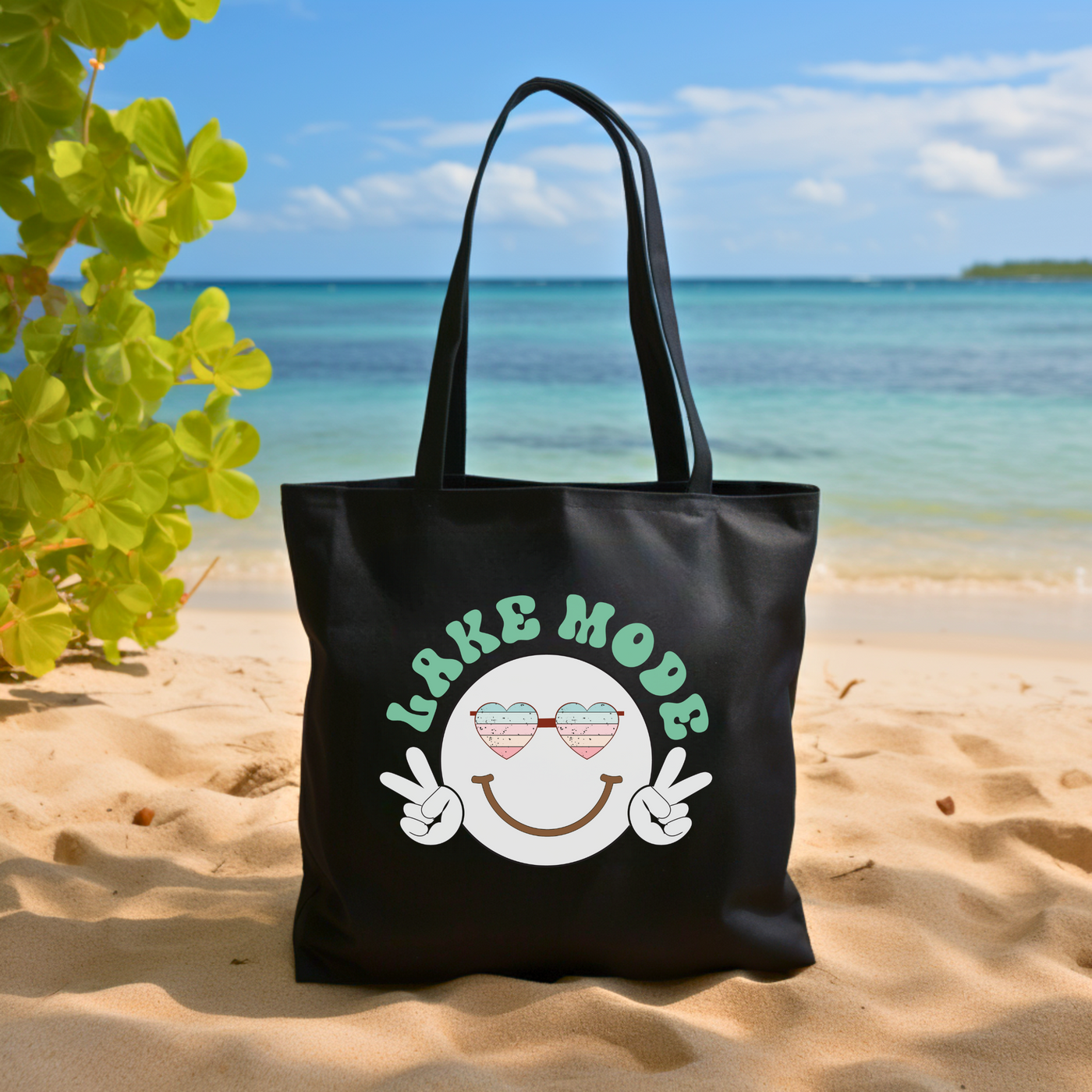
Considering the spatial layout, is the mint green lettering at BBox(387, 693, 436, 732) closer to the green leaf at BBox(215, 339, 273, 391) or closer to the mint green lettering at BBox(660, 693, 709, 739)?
the mint green lettering at BBox(660, 693, 709, 739)

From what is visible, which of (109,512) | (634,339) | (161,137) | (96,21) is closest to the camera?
(634,339)

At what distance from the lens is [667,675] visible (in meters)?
1.05

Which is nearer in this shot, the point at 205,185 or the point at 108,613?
the point at 205,185

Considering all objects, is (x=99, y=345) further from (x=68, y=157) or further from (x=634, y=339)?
(x=634, y=339)

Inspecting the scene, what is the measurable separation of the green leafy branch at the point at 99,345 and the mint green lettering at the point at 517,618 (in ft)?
2.51

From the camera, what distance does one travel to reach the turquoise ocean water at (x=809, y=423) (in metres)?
4.36

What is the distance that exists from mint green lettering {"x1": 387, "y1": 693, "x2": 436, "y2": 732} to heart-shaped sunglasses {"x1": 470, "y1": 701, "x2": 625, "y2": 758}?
6 centimetres

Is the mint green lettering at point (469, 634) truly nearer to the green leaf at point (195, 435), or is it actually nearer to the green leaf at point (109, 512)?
the green leaf at point (109, 512)

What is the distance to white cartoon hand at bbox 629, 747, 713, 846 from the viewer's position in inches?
40.9

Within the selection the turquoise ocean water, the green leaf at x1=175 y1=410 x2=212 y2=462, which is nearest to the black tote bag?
the green leaf at x1=175 y1=410 x2=212 y2=462

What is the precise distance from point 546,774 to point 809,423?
24.8 ft

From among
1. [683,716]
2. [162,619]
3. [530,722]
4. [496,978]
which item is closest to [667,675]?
[683,716]

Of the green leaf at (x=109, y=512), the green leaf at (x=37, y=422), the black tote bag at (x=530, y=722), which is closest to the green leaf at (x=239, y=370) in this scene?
the green leaf at (x=109, y=512)

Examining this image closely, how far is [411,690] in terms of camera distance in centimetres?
104
